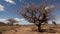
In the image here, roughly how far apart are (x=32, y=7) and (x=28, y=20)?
99.6 inches

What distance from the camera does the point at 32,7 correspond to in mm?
25656

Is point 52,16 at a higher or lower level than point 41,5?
lower

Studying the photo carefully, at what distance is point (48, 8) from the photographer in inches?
1008

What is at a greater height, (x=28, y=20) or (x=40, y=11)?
(x=40, y=11)

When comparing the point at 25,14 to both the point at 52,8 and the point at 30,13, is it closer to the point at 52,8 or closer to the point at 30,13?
the point at 30,13

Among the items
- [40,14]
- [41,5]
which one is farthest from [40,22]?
[41,5]

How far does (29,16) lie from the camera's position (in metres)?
25.9

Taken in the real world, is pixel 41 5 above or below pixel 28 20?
above

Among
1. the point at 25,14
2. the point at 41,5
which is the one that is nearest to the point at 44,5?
the point at 41,5

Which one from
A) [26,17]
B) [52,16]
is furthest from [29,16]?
[52,16]

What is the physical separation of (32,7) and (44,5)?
2.26 metres

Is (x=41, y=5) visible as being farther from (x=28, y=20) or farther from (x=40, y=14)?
(x=28, y=20)

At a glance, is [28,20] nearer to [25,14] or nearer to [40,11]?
[25,14]

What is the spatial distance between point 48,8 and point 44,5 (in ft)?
3.93
